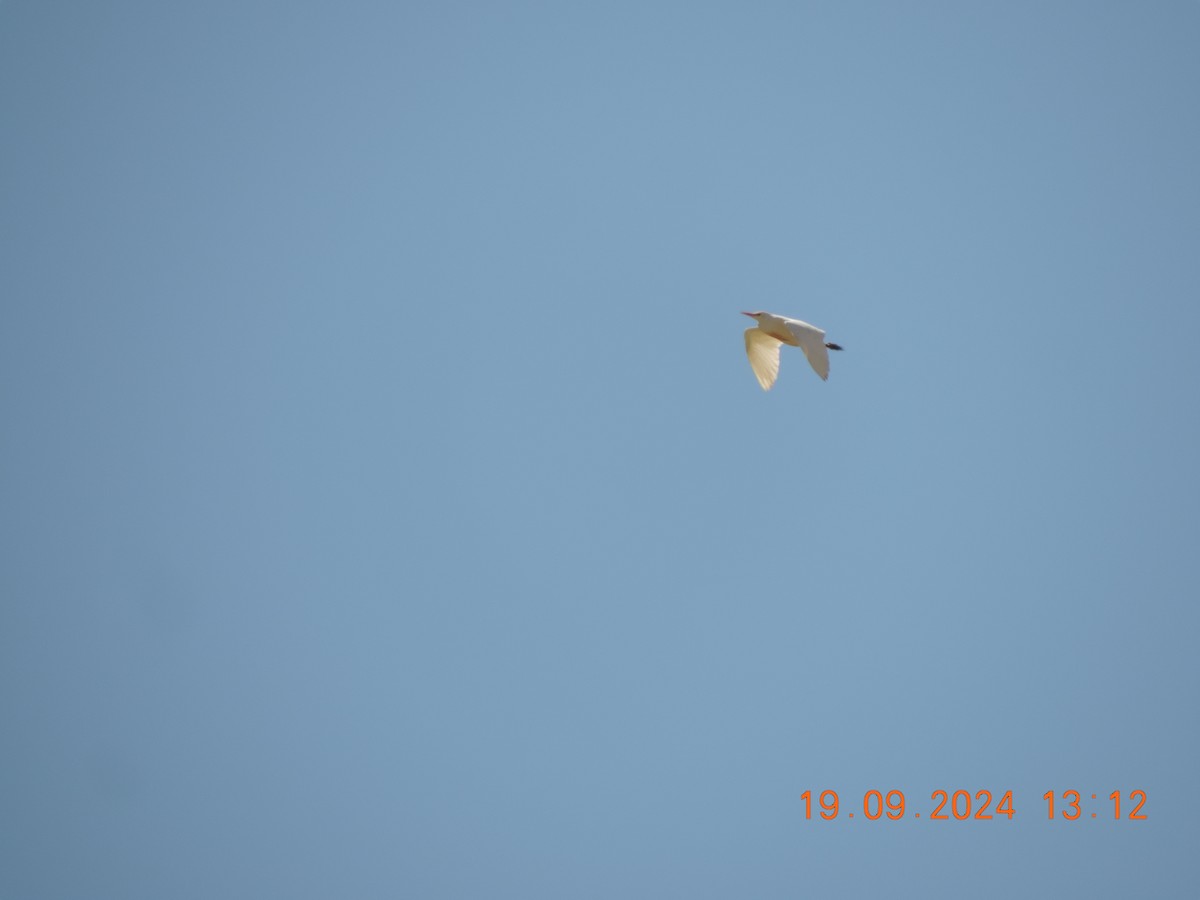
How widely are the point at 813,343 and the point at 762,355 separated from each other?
2586mm

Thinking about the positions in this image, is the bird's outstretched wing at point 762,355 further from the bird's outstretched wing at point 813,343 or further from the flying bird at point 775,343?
the bird's outstretched wing at point 813,343

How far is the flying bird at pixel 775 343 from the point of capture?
61.2ft

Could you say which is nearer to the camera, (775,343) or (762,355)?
(775,343)

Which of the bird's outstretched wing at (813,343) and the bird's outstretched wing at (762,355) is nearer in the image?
the bird's outstretched wing at (813,343)

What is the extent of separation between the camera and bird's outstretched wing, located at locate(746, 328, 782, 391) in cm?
2114

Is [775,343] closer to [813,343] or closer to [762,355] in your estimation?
[762,355]

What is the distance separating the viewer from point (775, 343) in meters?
21.1

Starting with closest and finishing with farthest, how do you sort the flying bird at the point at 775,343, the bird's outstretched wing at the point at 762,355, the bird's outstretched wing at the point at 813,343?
the bird's outstretched wing at the point at 813,343, the flying bird at the point at 775,343, the bird's outstretched wing at the point at 762,355

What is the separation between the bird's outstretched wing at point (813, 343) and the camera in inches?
727

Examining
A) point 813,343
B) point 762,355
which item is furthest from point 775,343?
point 813,343

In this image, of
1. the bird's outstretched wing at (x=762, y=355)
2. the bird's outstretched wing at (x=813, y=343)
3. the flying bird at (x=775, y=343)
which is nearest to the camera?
the bird's outstretched wing at (x=813, y=343)

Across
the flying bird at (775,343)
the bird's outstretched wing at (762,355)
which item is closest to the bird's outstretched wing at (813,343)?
the flying bird at (775,343)

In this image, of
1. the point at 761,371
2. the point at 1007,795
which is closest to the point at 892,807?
the point at 1007,795

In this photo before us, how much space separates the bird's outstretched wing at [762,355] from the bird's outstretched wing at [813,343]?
197 centimetres
